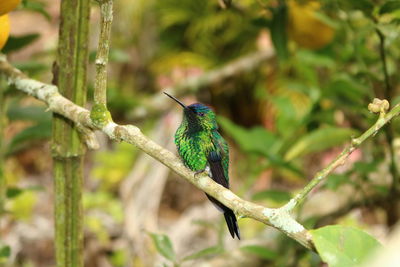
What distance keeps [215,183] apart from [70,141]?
32 cm

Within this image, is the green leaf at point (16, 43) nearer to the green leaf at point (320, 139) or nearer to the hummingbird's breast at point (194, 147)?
the hummingbird's breast at point (194, 147)

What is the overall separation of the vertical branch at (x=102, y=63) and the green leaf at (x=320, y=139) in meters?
0.80

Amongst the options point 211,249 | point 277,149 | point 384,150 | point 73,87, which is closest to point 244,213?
point 73,87

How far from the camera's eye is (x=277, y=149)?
155 cm

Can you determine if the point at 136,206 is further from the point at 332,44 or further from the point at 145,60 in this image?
the point at 145,60

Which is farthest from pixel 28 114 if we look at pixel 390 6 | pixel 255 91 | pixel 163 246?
pixel 255 91

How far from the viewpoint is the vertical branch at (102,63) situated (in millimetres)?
621

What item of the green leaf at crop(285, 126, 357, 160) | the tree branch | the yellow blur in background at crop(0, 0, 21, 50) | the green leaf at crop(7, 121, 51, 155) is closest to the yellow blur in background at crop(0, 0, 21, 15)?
the yellow blur in background at crop(0, 0, 21, 50)

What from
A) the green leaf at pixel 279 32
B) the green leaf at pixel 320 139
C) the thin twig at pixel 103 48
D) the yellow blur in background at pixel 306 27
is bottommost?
the thin twig at pixel 103 48

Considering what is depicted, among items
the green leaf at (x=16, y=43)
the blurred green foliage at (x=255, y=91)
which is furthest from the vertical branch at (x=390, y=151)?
the green leaf at (x=16, y=43)

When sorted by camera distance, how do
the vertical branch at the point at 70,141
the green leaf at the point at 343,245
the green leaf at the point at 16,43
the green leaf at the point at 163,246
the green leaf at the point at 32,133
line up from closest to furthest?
the green leaf at the point at 343,245 → the vertical branch at the point at 70,141 → the green leaf at the point at 163,246 → the green leaf at the point at 16,43 → the green leaf at the point at 32,133

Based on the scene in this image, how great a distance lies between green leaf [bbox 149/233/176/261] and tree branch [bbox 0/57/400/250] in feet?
1.20

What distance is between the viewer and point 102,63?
2.11 ft

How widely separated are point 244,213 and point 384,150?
117 cm
